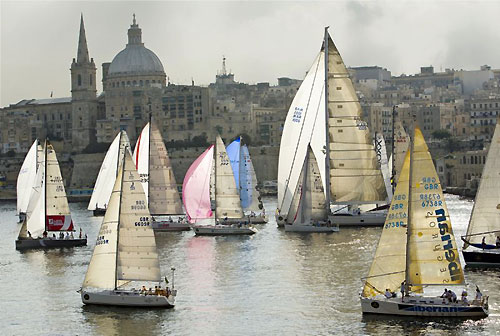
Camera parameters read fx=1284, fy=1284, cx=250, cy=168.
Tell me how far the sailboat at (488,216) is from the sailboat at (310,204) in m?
13.0

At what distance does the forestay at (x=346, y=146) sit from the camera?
51.4m

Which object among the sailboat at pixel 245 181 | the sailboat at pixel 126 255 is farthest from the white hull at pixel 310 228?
the sailboat at pixel 126 255

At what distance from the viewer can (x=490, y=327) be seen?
29.1m

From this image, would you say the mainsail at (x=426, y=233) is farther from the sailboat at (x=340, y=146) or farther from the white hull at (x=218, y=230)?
the white hull at (x=218, y=230)

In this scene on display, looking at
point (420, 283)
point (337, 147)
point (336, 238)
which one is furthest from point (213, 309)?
point (337, 147)

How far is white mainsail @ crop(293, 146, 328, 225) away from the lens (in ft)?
163

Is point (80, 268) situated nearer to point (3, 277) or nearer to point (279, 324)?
point (3, 277)

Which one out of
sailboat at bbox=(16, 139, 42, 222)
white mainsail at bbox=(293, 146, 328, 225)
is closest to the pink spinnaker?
white mainsail at bbox=(293, 146, 328, 225)

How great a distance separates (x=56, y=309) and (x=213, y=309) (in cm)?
420

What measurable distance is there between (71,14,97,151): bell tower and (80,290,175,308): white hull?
10217 centimetres

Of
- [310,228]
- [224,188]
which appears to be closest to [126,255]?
[310,228]

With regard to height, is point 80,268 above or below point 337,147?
below

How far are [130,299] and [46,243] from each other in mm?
16918

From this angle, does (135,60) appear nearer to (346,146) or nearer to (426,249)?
(346,146)
